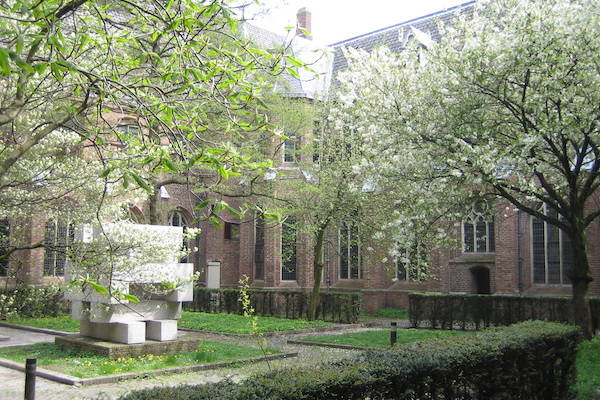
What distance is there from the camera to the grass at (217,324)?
19.6 metres

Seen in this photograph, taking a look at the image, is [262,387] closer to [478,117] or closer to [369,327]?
[478,117]

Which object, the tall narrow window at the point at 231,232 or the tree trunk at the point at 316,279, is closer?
the tree trunk at the point at 316,279

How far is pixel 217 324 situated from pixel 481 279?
13504mm

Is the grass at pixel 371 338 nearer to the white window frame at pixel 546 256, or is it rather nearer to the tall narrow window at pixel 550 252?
the white window frame at pixel 546 256

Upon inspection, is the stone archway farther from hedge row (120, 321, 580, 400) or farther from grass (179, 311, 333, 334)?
hedge row (120, 321, 580, 400)

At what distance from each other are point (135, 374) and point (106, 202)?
18.2 ft

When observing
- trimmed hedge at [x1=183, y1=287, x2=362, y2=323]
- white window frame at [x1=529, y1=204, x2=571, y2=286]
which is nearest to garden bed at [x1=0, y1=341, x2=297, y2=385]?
trimmed hedge at [x1=183, y1=287, x2=362, y2=323]

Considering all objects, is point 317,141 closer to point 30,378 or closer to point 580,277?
point 580,277

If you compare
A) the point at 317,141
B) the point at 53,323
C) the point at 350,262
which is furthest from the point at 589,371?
the point at 350,262

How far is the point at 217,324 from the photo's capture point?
69.2 ft

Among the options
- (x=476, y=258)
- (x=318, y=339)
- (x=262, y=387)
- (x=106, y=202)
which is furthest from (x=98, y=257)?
A: (x=476, y=258)

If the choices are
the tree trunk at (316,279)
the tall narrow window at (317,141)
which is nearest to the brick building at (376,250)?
the tree trunk at (316,279)

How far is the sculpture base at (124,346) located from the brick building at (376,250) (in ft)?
22.6

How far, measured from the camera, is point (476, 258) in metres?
27.6
